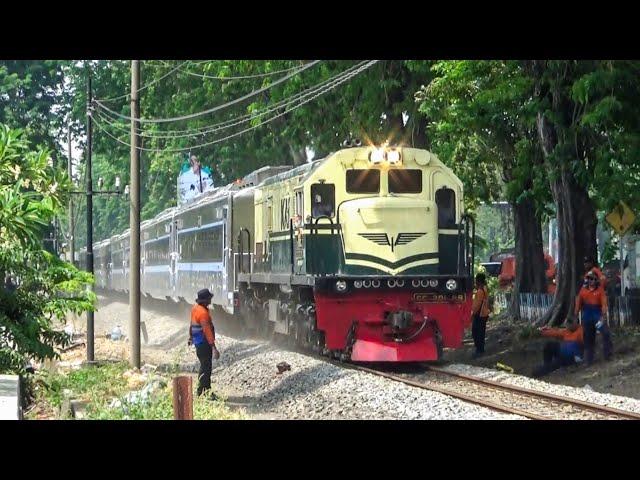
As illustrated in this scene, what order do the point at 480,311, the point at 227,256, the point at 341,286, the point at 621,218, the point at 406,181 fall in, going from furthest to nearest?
the point at 227,256, the point at 480,311, the point at 621,218, the point at 406,181, the point at 341,286

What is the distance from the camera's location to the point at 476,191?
2861 cm

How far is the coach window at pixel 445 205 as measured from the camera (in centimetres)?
1906

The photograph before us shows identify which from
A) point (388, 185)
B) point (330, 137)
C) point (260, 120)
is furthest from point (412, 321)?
point (260, 120)

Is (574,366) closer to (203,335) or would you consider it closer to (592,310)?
(592,310)

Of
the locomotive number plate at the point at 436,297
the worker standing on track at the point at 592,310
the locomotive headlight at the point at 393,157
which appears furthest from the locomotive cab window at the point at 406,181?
the worker standing on track at the point at 592,310

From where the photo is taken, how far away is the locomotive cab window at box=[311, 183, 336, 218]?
739 inches

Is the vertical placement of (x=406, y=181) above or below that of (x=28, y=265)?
above

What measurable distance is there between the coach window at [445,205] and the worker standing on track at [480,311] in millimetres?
3273

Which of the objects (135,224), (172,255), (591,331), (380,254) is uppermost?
(135,224)

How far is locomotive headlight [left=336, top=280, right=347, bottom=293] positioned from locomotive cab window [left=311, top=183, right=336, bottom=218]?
1239 mm

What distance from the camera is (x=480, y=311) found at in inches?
885

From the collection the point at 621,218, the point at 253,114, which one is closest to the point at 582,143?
the point at 621,218

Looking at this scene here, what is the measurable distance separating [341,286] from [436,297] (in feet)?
5.25
